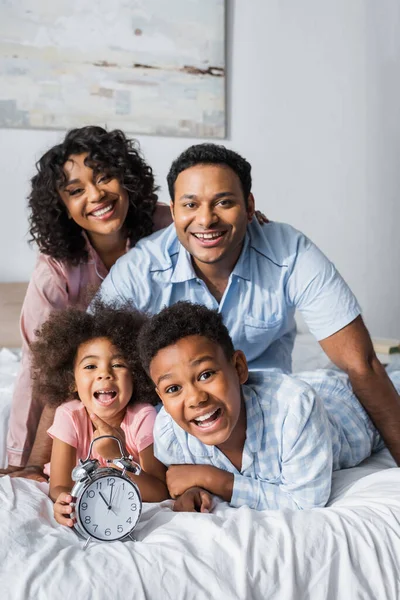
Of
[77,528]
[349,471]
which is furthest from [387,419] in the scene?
[77,528]

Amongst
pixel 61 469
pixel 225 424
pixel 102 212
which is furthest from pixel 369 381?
pixel 102 212

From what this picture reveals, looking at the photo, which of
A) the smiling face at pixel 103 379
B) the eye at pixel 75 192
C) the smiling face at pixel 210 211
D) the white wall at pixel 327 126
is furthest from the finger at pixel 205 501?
the white wall at pixel 327 126

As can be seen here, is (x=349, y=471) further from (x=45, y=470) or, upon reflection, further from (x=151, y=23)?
(x=151, y=23)

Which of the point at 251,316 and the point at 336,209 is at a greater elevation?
the point at 336,209

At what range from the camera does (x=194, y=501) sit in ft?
5.61

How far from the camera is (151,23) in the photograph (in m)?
3.84

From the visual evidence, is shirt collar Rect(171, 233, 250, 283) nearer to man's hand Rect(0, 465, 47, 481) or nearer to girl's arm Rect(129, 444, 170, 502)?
girl's arm Rect(129, 444, 170, 502)

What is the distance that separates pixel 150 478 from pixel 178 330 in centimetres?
39

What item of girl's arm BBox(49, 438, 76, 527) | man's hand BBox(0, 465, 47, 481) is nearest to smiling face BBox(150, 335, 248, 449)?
girl's arm BBox(49, 438, 76, 527)

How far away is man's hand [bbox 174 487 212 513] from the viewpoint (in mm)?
1687

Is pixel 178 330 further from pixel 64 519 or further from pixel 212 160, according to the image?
pixel 212 160

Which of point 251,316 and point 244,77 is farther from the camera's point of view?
point 244,77

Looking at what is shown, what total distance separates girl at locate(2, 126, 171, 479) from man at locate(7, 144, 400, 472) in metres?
0.19

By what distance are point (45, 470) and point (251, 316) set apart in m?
0.73
